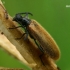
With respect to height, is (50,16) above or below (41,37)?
below

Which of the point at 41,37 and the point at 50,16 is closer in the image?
the point at 41,37

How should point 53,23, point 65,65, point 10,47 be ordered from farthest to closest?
point 53,23, point 65,65, point 10,47

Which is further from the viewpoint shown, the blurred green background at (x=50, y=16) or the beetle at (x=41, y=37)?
the blurred green background at (x=50, y=16)

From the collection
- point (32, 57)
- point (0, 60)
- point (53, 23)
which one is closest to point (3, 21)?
point (32, 57)

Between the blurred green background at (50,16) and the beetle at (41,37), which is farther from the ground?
the beetle at (41,37)

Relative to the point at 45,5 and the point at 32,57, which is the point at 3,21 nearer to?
the point at 32,57
